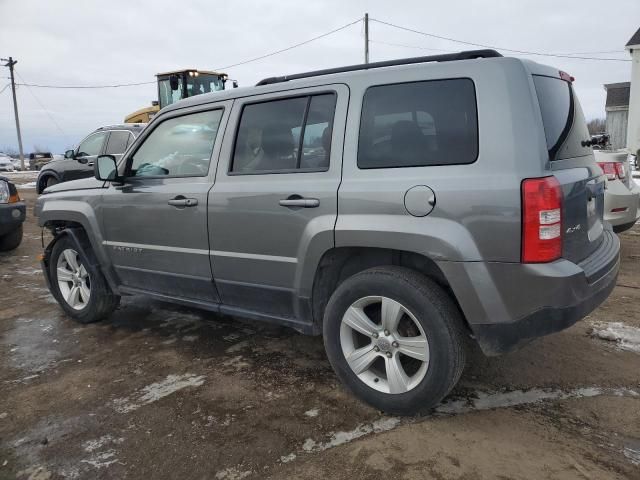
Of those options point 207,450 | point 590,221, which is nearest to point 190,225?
point 207,450

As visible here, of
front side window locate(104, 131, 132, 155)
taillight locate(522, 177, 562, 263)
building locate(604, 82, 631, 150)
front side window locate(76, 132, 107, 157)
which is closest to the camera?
taillight locate(522, 177, 562, 263)

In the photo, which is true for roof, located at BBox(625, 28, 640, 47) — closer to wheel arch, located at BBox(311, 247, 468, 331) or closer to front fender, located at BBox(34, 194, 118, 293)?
wheel arch, located at BBox(311, 247, 468, 331)

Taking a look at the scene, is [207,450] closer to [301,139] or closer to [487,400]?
[487,400]

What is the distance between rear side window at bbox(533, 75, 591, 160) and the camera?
2.51 metres

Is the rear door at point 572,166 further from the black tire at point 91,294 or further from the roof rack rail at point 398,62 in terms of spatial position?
→ the black tire at point 91,294

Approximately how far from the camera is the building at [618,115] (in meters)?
25.6

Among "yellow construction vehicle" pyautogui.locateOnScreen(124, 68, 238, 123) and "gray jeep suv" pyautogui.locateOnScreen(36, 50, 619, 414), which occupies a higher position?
"yellow construction vehicle" pyautogui.locateOnScreen(124, 68, 238, 123)

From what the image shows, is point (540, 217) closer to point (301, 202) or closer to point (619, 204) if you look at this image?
point (301, 202)

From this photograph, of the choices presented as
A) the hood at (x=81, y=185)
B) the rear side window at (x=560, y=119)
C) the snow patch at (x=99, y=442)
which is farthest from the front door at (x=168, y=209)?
the rear side window at (x=560, y=119)

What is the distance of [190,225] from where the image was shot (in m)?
3.53

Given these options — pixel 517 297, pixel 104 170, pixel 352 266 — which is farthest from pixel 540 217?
pixel 104 170

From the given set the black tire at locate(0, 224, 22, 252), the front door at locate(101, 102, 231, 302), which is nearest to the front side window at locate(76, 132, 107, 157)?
the black tire at locate(0, 224, 22, 252)

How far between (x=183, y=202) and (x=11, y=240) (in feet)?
18.1

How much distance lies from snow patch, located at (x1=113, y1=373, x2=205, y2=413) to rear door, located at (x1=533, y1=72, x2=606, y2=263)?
2.41 m
